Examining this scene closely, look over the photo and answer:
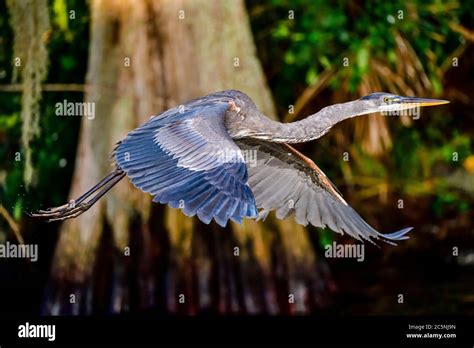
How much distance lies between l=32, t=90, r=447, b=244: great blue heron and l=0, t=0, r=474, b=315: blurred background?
7.43ft

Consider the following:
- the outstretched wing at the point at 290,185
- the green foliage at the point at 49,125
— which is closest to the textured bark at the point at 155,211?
the green foliage at the point at 49,125

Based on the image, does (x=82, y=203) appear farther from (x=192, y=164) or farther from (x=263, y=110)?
(x=263, y=110)

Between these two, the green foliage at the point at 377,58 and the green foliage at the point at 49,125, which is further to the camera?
the green foliage at the point at 377,58

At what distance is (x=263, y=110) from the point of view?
9484 mm

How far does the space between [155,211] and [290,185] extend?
2.40 metres

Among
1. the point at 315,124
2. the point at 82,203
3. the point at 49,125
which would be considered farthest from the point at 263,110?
the point at 82,203

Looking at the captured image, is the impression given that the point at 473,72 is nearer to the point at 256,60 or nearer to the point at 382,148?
the point at 382,148

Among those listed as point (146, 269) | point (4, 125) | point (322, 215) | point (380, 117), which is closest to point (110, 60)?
point (4, 125)

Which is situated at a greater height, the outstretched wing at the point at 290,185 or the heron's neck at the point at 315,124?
the heron's neck at the point at 315,124

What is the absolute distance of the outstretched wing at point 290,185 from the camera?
7.07m

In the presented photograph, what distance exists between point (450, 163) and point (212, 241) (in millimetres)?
2408

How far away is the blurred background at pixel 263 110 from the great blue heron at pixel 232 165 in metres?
2.26

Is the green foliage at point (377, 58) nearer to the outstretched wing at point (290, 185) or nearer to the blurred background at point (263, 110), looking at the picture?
the blurred background at point (263, 110)

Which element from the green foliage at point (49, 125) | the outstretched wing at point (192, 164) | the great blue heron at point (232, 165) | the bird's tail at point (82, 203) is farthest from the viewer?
the green foliage at point (49, 125)
